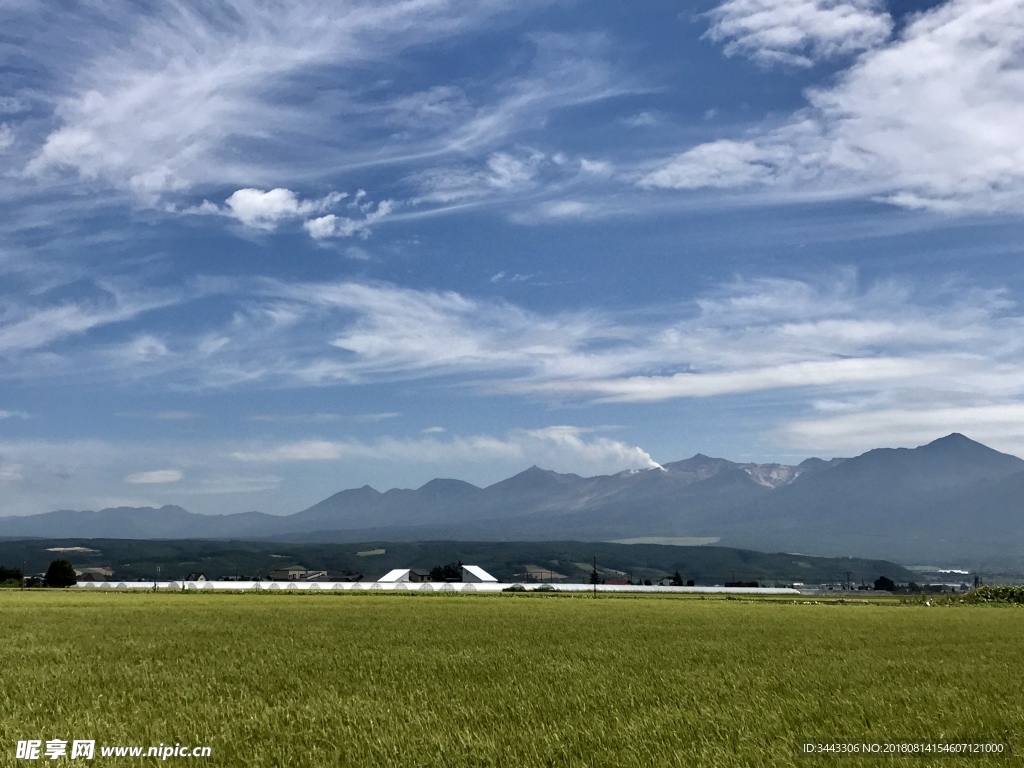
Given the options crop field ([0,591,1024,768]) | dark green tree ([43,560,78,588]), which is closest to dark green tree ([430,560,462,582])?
dark green tree ([43,560,78,588])

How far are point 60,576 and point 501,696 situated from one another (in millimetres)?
132392

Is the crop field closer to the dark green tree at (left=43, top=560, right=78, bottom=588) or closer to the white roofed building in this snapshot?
the dark green tree at (left=43, top=560, right=78, bottom=588)

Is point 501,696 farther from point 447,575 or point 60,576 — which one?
point 447,575

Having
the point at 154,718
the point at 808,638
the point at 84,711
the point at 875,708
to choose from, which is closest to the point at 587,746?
the point at 875,708

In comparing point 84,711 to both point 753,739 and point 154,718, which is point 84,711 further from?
point 753,739

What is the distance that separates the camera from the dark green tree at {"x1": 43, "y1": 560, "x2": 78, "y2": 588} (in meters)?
128

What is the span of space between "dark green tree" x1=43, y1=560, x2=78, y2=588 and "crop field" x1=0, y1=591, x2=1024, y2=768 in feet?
355

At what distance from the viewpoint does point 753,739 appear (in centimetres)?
1330

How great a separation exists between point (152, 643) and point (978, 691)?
24811mm

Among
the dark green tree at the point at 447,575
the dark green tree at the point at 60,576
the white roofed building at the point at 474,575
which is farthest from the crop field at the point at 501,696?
the dark green tree at the point at 447,575

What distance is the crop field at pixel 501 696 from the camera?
12.8 m


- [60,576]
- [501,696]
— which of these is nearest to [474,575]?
[60,576]

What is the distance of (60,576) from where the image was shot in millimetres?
129250

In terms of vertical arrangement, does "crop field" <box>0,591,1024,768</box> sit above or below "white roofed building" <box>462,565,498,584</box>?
above
